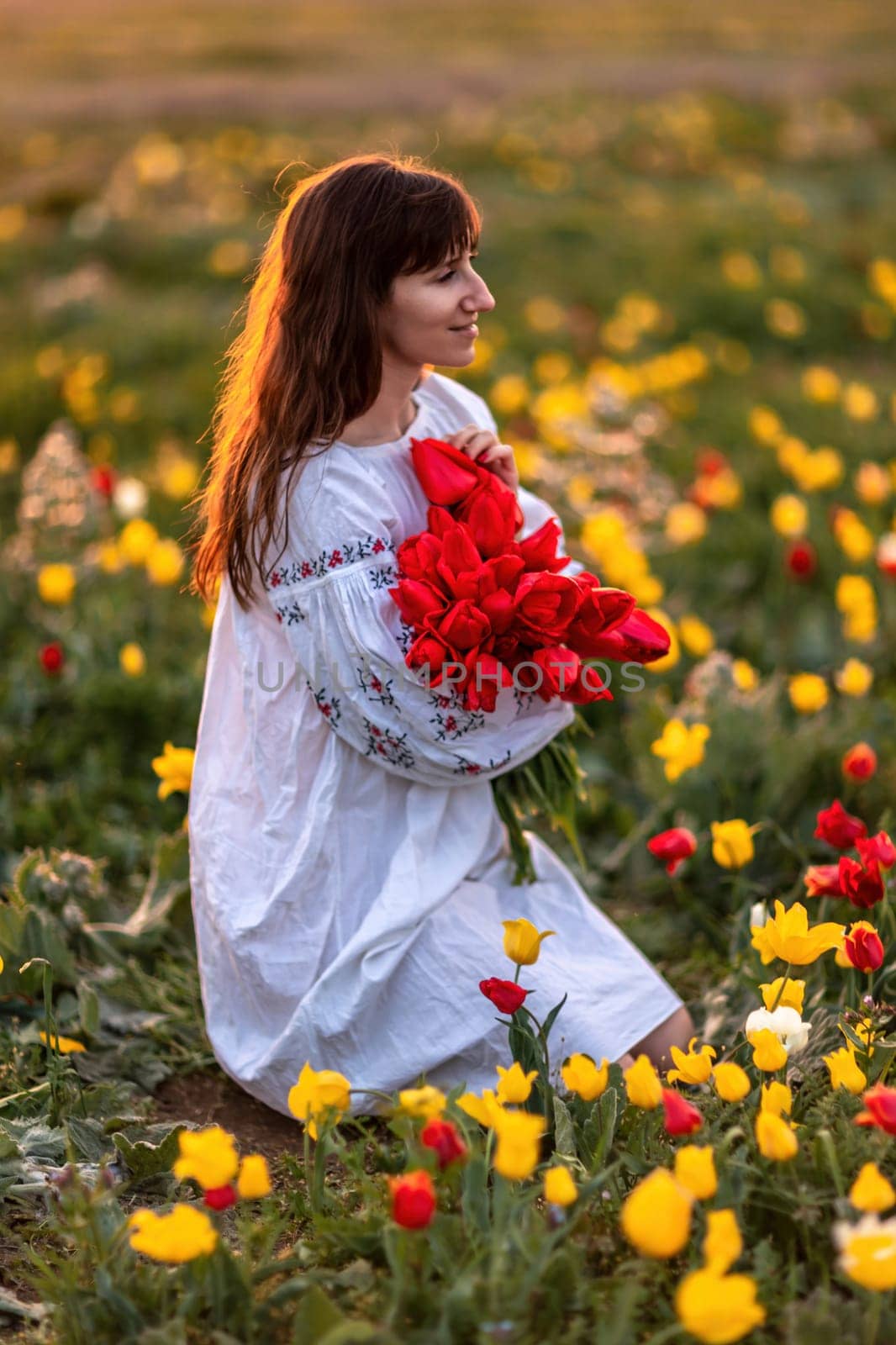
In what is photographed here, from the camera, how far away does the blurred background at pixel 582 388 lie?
330 cm

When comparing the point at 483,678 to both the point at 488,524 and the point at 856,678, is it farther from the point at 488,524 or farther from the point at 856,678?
the point at 856,678

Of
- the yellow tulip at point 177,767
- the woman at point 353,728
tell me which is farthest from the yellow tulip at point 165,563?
the woman at point 353,728

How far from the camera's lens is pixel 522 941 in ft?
6.55

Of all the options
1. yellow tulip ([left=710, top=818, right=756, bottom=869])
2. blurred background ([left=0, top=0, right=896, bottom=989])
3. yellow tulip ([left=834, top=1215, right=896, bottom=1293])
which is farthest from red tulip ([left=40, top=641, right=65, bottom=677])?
yellow tulip ([left=834, top=1215, right=896, bottom=1293])

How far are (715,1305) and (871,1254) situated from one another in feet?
0.52

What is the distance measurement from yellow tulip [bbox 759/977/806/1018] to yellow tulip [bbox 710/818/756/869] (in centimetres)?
44

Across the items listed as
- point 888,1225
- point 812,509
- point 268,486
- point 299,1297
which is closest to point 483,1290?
point 299,1297

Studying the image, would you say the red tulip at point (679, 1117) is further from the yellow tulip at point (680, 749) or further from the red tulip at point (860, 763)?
the red tulip at point (860, 763)

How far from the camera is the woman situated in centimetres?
217

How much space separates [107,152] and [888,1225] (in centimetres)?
1007

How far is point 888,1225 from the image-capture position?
1.43 metres

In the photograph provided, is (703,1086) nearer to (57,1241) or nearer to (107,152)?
(57,1241)

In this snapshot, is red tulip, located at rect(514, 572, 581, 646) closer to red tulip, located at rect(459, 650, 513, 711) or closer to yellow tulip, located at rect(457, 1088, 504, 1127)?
red tulip, located at rect(459, 650, 513, 711)

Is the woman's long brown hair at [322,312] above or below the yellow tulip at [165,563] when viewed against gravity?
above
